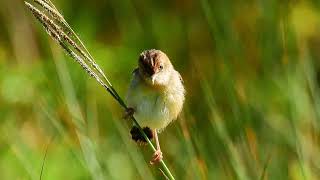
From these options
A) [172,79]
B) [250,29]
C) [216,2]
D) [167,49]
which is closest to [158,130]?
[172,79]

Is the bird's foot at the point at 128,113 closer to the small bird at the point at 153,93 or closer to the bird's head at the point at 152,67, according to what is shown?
the small bird at the point at 153,93

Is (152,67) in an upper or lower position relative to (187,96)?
lower

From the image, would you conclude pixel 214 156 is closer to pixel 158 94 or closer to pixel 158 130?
pixel 158 94

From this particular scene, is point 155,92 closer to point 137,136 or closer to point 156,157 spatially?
point 137,136

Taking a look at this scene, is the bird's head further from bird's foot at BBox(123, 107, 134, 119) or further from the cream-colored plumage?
bird's foot at BBox(123, 107, 134, 119)

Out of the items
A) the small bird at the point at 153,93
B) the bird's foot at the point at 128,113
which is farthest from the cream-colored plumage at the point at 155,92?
the bird's foot at the point at 128,113

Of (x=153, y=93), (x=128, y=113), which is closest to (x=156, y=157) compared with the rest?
(x=128, y=113)
